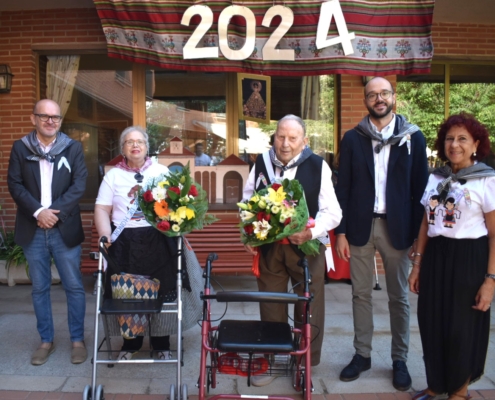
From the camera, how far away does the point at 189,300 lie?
3988mm

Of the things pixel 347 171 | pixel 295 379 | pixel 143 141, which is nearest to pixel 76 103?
pixel 143 141

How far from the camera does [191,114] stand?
716 cm

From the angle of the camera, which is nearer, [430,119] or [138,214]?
[138,214]

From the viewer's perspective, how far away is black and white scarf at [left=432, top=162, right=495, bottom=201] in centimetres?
310

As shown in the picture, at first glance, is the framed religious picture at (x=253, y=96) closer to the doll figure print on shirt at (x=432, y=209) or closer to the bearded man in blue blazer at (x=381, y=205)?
the bearded man in blue blazer at (x=381, y=205)

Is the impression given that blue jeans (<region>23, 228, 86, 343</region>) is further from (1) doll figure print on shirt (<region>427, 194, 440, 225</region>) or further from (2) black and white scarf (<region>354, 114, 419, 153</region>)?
(1) doll figure print on shirt (<region>427, 194, 440, 225</region>)

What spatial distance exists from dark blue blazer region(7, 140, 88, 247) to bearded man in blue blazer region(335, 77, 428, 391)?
2.13 meters

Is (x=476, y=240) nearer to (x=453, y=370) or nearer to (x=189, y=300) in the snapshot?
(x=453, y=370)

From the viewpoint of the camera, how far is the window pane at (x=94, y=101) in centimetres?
702

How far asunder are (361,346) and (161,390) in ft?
5.13

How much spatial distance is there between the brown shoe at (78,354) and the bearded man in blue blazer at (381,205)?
6.87 feet

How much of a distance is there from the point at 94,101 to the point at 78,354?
13.6 ft

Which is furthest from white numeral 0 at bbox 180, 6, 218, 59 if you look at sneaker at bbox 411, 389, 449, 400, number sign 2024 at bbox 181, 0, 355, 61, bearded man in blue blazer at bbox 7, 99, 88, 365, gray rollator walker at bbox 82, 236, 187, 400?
sneaker at bbox 411, 389, 449, 400

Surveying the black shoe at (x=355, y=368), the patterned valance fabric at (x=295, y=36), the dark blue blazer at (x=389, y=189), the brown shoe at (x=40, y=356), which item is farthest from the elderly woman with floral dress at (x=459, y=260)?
the brown shoe at (x=40, y=356)
